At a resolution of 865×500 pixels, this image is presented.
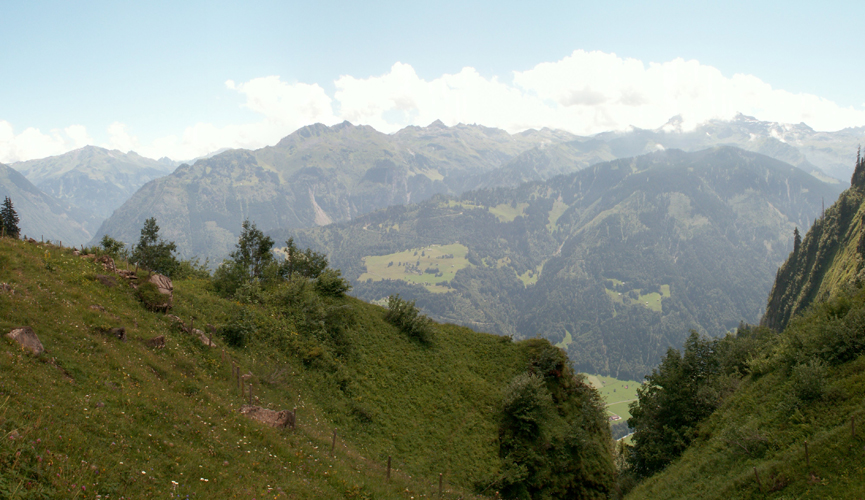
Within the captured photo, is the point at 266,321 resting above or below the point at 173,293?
A: below

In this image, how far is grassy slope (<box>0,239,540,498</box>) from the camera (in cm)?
1426

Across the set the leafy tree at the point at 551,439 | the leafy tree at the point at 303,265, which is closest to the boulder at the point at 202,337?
the leafy tree at the point at 303,265

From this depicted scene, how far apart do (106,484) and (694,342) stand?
173ft

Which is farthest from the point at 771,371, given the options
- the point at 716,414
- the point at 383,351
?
the point at 383,351

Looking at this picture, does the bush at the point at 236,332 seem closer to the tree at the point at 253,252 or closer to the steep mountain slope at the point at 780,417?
the tree at the point at 253,252

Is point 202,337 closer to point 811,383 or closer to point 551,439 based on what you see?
point 551,439

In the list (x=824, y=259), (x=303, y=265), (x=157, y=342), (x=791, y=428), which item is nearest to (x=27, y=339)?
(x=157, y=342)

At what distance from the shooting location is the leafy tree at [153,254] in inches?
2477

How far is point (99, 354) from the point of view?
21062 millimetres

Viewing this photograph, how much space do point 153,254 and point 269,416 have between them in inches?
2271

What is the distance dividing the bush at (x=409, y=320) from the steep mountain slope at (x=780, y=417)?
2523cm

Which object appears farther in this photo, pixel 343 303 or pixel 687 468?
pixel 343 303

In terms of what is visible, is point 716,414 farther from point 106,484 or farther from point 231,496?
point 106,484

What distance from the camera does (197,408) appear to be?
69.6 feet
